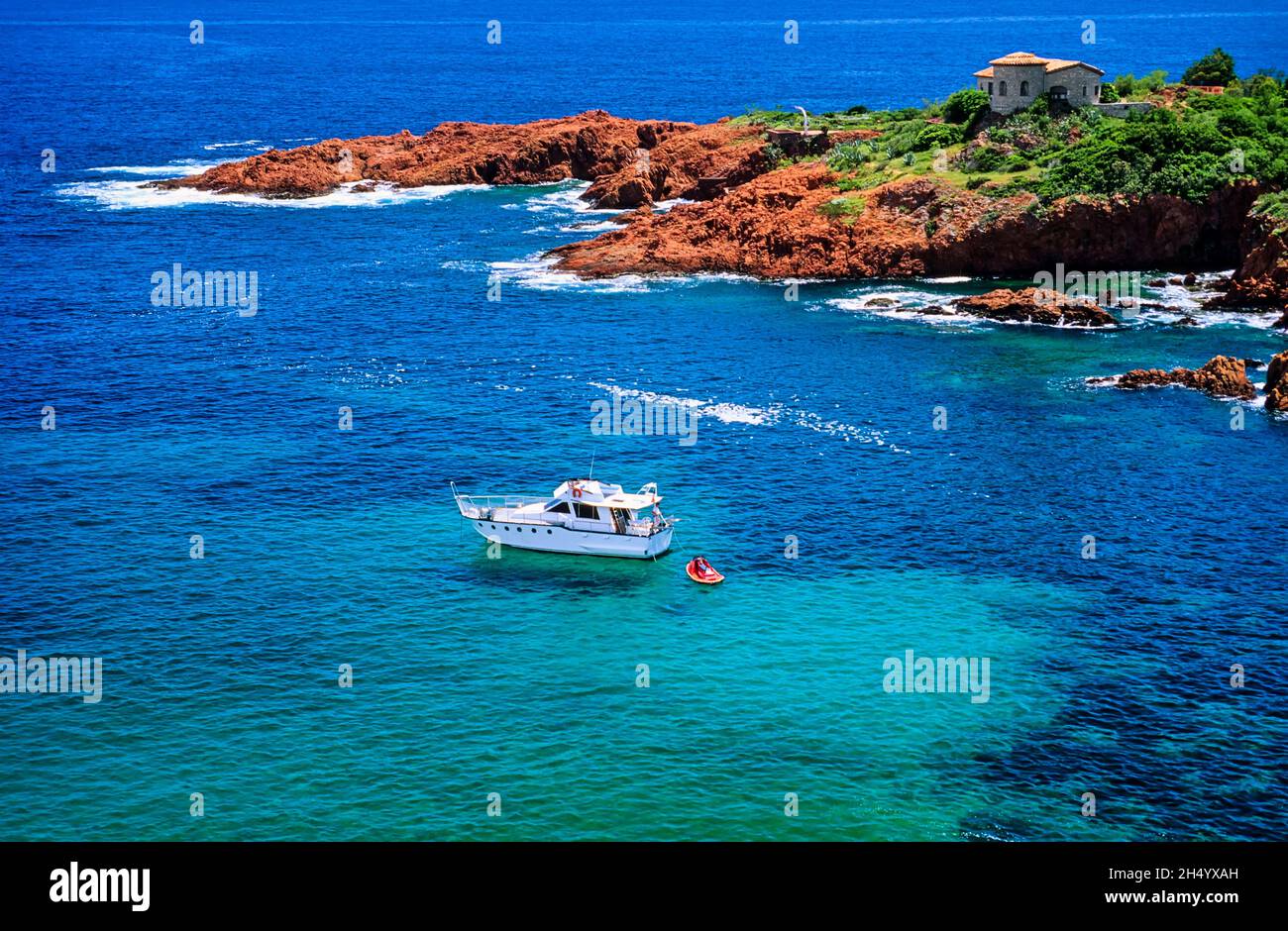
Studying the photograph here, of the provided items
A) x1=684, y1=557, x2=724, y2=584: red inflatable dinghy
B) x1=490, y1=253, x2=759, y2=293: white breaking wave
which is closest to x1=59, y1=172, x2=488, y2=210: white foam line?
x1=490, y1=253, x2=759, y2=293: white breaking wave

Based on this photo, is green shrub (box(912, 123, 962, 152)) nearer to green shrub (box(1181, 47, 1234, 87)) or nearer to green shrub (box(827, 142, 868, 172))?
green shrub (box(827, 142, 868, 172))

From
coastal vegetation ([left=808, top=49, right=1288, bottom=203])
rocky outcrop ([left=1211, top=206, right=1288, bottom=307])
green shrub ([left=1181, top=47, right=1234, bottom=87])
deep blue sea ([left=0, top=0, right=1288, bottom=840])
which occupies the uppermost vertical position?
green shrub ([left=1181, top=47, right=1234, bottom=87])

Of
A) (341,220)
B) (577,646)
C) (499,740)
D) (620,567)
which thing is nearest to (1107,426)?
(620,567)

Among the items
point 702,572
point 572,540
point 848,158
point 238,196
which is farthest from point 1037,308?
point 238,196

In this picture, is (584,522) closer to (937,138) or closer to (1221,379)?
(1221,379)

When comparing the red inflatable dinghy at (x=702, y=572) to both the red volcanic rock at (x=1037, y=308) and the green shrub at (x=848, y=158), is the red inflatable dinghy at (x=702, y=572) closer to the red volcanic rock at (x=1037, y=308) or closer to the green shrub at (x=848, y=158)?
the red volcanic rock at (x=1037, y=308)

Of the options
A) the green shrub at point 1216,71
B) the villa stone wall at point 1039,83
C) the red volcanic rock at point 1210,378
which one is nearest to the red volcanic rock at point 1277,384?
the red volcanic rock at point 1210,378

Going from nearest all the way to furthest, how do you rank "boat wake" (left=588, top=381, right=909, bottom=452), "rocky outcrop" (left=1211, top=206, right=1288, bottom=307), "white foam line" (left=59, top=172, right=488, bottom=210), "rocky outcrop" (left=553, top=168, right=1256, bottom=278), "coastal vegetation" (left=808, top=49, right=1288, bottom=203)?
"boat wake" (left=588, top=381, right=909, bottom=452)
"rocky outcrop" (left=1211, top=206, right=1288, bottom=307)
"rocky outcrop" (left=553, top=168, right=1256, bottom=278)
"coastal vegetation" (left=808, top=49, right=1288, bottom=203)
"white foam line" (left=59, top=172, right=488, bottom=210)
